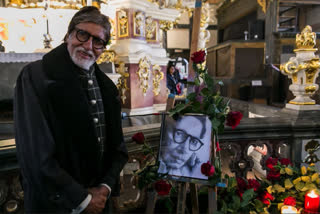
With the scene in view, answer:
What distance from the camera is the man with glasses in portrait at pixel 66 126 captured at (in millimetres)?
960

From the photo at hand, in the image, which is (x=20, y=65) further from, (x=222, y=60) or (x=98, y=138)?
(x=222, y=60)

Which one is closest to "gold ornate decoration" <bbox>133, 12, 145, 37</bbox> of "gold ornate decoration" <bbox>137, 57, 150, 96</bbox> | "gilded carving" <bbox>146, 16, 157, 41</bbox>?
"gilded carving" <bbox>146, 16, 157, 41</bbox>

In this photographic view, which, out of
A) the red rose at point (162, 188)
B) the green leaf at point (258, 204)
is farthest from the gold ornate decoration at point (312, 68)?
the red rose at point (162, 188)

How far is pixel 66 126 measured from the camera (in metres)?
1.04

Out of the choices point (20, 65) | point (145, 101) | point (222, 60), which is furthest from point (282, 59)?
point (20, 65)

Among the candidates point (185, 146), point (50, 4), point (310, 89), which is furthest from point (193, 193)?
point (50, 4)

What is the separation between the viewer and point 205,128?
140 centimetres

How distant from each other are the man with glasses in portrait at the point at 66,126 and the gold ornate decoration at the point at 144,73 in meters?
3.11

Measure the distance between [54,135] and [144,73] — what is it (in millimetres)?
3444

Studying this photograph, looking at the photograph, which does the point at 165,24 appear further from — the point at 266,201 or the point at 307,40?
the point at 266,201

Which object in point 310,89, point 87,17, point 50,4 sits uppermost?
point 50,4

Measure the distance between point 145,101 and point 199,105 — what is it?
10.2ft

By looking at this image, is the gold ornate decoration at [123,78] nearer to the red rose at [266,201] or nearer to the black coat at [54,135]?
the red rose at [266,201]

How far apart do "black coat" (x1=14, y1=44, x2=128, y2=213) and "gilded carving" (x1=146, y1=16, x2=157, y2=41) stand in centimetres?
377
